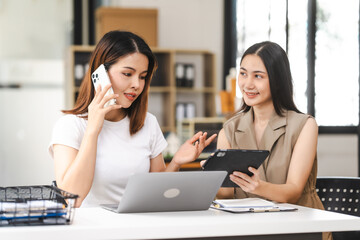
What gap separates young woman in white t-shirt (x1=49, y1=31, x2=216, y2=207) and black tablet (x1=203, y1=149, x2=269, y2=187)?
0.24 meters

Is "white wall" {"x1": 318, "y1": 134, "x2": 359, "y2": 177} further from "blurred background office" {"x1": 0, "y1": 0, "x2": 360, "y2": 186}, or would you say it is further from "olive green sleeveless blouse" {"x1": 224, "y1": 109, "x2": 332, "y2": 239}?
"olive green sleeveless blouse" {"x1": 224, "y1": 109, "x2": 332, "y2": 239}

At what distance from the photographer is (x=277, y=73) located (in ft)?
8.01

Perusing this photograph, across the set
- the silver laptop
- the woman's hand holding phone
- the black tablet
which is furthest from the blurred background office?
the silver laptop

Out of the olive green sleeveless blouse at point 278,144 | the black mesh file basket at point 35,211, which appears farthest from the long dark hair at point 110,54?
the black mesh file basket at point 35,211

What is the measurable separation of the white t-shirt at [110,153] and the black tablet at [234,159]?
48cm

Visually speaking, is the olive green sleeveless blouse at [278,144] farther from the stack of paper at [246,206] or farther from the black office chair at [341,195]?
the stack of paper at [246,206]

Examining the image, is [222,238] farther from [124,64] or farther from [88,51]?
[88,51]

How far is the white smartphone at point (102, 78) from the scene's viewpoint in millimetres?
2118

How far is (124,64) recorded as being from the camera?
224cm

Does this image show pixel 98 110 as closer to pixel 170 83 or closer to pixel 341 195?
pixel 341 195

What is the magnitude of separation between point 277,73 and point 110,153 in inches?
30.0

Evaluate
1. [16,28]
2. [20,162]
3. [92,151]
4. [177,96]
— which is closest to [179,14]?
[177,96]

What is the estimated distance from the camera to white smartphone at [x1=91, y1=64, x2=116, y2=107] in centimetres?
212

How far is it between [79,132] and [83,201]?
0.26 meters
